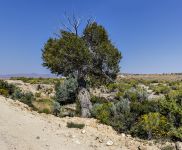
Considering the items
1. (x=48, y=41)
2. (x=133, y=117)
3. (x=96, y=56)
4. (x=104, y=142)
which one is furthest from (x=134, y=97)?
(x=104, y=142)

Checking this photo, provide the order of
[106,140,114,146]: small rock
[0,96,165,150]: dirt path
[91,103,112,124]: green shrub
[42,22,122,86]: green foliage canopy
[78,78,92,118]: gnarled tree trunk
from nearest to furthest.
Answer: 1. [0,96,165,150]: dirt path
2. [106,140,114,146]: small rock
3. [91,103,112,124]: green shrub
4. [78,78,92,118]: gnarled tree trunk
5. [42,22,122,86]: green foliage canopy

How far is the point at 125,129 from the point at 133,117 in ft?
4.10

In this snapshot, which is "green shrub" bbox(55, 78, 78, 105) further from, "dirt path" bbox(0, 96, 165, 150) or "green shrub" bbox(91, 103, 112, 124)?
"dirt path" bbox(0, 96, 165, 150)

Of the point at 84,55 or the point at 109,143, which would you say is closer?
the point at 109,143

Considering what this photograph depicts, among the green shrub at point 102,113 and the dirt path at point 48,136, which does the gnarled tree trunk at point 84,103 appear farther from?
the dirt path at point 48,136

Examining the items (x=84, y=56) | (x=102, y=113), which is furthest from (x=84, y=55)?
(x=102, y=113)

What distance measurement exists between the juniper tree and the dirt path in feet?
26.9

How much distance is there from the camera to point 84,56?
2617 cm

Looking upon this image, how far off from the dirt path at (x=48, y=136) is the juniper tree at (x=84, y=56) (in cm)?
819

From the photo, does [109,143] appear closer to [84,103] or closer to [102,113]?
[102,113]

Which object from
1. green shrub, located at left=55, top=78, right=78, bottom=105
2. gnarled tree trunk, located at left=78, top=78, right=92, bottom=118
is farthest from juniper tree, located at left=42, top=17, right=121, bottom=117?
green shrub, located at left=55, top=78, right=78, bottom=105

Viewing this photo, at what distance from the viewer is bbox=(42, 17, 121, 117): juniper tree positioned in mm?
26203

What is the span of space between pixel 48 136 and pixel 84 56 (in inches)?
455

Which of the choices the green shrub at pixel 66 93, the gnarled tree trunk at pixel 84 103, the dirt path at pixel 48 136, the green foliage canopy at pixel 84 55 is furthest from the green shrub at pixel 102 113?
the green shrub at pixel 66 93
